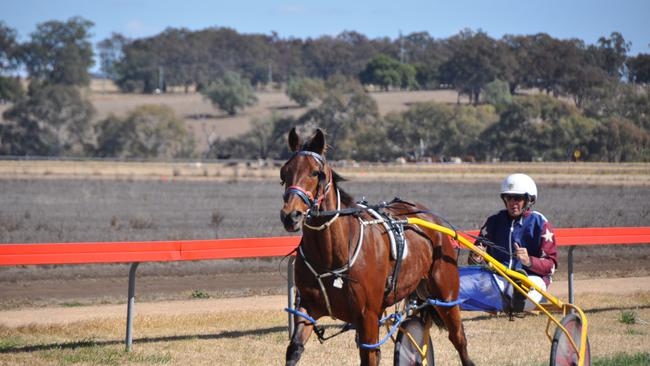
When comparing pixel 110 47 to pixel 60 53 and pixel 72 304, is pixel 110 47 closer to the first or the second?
pixel 60 53

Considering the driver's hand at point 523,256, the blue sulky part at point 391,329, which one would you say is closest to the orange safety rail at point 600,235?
the driver's hand at point 523,256

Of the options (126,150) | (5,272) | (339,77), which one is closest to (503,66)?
(339,77)

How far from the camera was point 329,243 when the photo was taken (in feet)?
23.8

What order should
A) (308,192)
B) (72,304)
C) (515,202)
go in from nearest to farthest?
(308,192), (515,202), (72,304)

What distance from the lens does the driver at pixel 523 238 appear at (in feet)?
27.5

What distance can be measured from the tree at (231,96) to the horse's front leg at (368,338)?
311 ft

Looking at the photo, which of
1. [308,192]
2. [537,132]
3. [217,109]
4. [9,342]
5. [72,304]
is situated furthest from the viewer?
[217,109]

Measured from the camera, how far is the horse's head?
670 centimetres

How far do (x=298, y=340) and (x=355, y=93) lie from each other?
68923mm

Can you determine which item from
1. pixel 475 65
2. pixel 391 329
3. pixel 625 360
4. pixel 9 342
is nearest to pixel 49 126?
pixel 475 65

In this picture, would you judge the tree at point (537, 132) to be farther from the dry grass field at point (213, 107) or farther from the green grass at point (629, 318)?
the dry grass field at point (213, 107)

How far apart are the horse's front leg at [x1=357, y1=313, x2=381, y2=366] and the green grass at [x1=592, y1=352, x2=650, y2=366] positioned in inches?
120

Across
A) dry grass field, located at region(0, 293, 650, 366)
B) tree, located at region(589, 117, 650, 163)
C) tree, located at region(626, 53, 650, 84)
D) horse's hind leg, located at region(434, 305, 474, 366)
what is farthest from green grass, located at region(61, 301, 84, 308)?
tree, located at region(626, 53, 650, 84)

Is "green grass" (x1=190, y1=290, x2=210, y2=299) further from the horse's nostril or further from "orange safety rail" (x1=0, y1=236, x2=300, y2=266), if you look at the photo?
the horse's nostril
